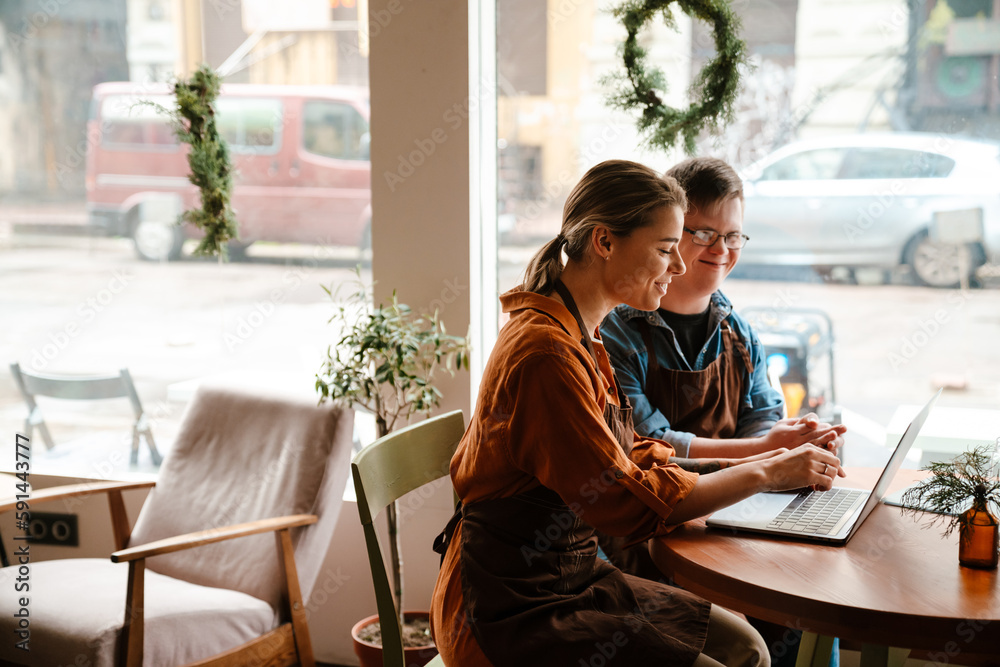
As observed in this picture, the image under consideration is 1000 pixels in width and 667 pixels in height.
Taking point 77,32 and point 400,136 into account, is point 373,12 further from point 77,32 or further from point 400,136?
point 77,32

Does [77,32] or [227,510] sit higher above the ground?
[77,32]

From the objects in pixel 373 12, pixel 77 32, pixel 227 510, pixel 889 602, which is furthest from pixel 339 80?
pixel 889 602

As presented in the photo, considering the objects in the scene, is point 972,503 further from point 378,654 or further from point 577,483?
point 378,654

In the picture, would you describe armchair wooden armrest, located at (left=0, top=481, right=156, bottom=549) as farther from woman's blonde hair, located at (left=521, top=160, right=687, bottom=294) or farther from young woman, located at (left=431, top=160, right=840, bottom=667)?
woman's blonde hair, located at (left=521, top=160, right=687, bottom=294)

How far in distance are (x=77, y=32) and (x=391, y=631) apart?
8.73 feet

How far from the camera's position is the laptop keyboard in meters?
1.58

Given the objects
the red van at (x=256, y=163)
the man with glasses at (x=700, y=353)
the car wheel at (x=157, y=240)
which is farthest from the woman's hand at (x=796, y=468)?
the car wheel at (x=157, y=240)

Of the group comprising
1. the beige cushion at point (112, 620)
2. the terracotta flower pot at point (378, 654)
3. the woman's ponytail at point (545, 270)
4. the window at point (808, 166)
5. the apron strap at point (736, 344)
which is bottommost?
the terracotta flower pot at point (378, 654)

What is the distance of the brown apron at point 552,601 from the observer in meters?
1.42

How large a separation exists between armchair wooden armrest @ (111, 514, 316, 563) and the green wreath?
55.7 inches

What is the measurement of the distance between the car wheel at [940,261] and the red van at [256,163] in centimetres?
175

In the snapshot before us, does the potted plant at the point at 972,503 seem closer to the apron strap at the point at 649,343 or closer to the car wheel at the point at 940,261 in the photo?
the apron strap at the point at 649,343

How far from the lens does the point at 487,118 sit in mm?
2674

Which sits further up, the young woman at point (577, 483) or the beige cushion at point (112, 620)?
the young woman at point (577, 483)
